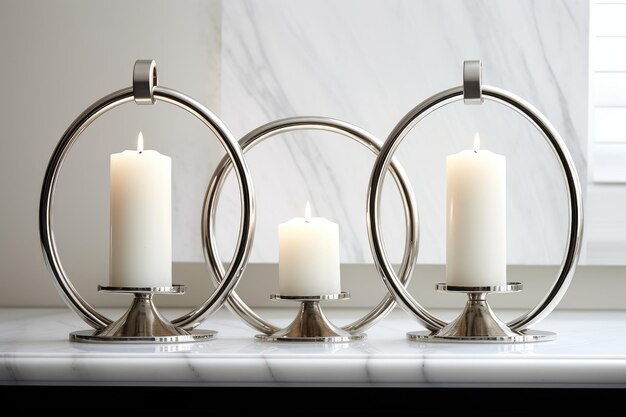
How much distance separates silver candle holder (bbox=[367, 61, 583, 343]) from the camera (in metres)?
0.70

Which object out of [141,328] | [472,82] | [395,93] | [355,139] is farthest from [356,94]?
[141,328]

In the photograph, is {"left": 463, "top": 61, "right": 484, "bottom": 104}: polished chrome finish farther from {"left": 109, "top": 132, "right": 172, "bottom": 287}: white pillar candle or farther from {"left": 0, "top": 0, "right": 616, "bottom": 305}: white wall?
{"left": 0, "top": 0, "right": 616, "bottom": 305}: white wall

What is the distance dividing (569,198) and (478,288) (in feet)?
0.39

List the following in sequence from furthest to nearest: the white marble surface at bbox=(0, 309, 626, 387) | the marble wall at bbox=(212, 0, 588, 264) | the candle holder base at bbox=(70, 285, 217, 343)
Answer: the marble wall at bbox=(212, 0, 588, 264) → the candle holder base at bbox=(70, 285, 217, 343) → the white marble surface at bbox=(0, 309, 626, 387)

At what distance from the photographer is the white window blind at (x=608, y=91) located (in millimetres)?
1157

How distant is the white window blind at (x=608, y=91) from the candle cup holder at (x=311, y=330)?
598 millimetres

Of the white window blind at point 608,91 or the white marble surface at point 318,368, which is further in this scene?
the white window blind at point 608,91

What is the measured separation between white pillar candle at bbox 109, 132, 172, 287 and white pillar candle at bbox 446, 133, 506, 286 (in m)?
0.26

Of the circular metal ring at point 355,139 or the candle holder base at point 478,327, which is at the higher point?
the circular metal ring at point 355,139

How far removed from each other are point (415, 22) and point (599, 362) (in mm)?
670

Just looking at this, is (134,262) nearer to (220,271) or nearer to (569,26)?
(220,271)

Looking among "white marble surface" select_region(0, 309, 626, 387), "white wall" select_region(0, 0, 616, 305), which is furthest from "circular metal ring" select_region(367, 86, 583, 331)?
"white wall" select_region(0, 0, 616, 305)

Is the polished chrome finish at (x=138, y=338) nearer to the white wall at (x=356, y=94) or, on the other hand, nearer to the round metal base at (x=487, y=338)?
the round metal base at (x=487, y=338)

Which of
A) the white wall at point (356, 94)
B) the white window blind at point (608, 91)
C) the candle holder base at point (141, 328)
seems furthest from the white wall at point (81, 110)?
the white window blind at point (608, 91)
